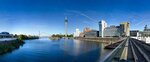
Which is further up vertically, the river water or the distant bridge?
the distant bridge

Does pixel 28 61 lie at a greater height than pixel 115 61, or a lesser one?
lesser

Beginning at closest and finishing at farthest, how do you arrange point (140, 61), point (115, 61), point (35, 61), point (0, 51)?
point (115, 61) < point (140, 61) < point (35, 61) < point (0, 51)

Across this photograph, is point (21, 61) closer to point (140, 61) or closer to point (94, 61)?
Answer: point (94, 61)

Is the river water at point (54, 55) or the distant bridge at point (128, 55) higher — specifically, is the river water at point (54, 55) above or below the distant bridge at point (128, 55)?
below

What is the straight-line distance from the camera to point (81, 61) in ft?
141

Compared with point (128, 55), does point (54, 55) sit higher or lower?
lower

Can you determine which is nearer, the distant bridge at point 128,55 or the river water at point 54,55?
the distant bridge at point 128,55

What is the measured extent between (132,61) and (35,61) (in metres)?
26.5

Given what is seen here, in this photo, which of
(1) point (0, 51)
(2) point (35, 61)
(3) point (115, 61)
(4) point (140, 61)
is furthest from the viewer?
(1) point (0, 51)

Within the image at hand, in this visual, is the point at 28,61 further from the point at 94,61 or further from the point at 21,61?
the point at 94,61

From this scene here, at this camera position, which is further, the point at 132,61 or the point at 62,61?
the point at 62,61

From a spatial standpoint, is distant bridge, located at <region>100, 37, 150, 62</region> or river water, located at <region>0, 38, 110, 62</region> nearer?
distant bridge, located at <region>100, 37, 150, 62</region>

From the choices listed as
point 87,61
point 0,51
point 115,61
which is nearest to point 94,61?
point 87,61

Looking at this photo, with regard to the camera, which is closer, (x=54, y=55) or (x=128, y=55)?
(x=128, y=55)
